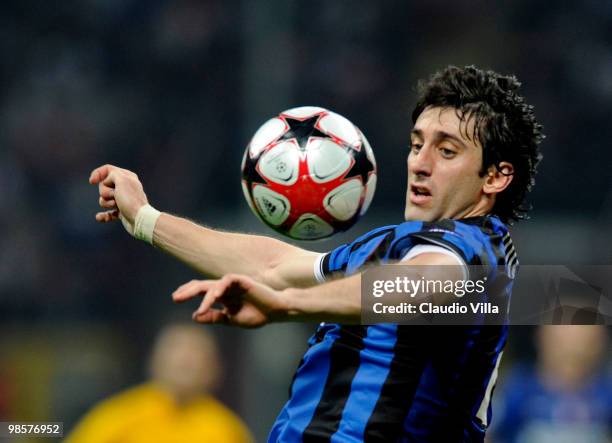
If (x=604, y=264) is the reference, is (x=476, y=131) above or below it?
above

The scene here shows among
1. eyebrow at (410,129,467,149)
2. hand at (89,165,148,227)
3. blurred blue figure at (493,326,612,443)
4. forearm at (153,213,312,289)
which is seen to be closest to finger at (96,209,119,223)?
hand at (89,165,148,227)

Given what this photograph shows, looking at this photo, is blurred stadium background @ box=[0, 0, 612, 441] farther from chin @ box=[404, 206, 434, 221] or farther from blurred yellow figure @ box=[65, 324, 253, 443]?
chin @ box=[404, 206, 434, 221]

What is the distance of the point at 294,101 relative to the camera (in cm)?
948

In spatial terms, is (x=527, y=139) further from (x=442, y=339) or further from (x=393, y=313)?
(x=393, y=313)

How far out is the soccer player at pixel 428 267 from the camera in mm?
3516

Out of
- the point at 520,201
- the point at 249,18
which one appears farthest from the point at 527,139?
the point at 249,18

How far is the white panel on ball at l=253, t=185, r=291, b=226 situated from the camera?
4.27 metres

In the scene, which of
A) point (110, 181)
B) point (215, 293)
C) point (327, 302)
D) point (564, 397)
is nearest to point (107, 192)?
point (110, 181)

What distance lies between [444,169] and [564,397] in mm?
3712

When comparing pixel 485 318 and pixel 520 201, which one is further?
pixel 520 201

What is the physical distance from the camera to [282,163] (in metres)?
4.27

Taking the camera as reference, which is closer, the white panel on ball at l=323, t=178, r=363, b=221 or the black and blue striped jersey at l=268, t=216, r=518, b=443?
the black and blue striped jersey at l=268, t=216, r=518, b=443

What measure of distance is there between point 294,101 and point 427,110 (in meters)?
5.50

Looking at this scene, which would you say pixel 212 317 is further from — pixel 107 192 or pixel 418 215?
pixel 107 192
